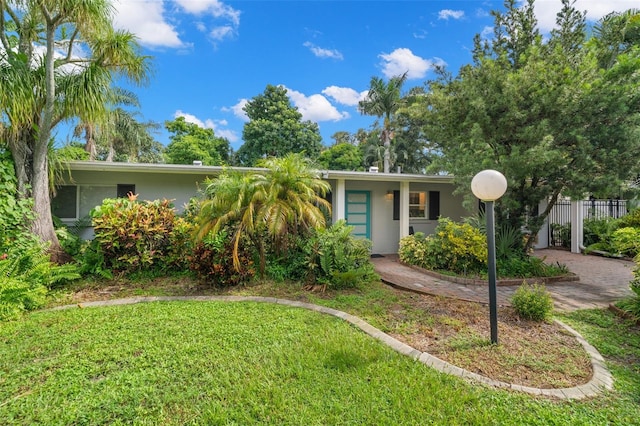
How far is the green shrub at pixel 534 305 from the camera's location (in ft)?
13.3

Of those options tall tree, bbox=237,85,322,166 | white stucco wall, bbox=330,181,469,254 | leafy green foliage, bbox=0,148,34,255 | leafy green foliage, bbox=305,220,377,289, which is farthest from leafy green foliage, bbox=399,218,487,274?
tall tree, bbox=237,85,322,166

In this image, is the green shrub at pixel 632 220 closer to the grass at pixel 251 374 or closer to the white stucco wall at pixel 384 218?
the white stucco wall at pixel 384 218

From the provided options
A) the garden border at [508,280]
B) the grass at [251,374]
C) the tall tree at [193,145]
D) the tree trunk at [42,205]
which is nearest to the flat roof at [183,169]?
the tree trunk at [42,205]

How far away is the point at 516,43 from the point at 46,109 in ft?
36.7

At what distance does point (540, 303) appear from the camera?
4.05m

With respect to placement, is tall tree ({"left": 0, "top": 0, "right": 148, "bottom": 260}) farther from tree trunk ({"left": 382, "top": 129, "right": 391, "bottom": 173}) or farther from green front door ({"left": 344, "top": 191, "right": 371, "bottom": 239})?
tree trunk ({"left": 382, "top": 129, "right": 391, "bottom": 173})

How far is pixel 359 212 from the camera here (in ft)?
32.4

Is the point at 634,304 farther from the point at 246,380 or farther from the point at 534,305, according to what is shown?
the point at 246,380

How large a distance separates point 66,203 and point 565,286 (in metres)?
12.0

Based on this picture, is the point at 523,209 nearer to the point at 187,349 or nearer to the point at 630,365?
the point at 630,365

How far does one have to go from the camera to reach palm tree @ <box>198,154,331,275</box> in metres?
5.43

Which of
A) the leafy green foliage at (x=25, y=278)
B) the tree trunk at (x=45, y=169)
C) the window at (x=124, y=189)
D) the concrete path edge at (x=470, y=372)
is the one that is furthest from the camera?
the window at (x=124, y=189)

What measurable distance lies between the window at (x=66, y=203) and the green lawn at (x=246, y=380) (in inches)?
177

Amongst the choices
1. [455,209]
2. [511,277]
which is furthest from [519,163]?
[455,209]
